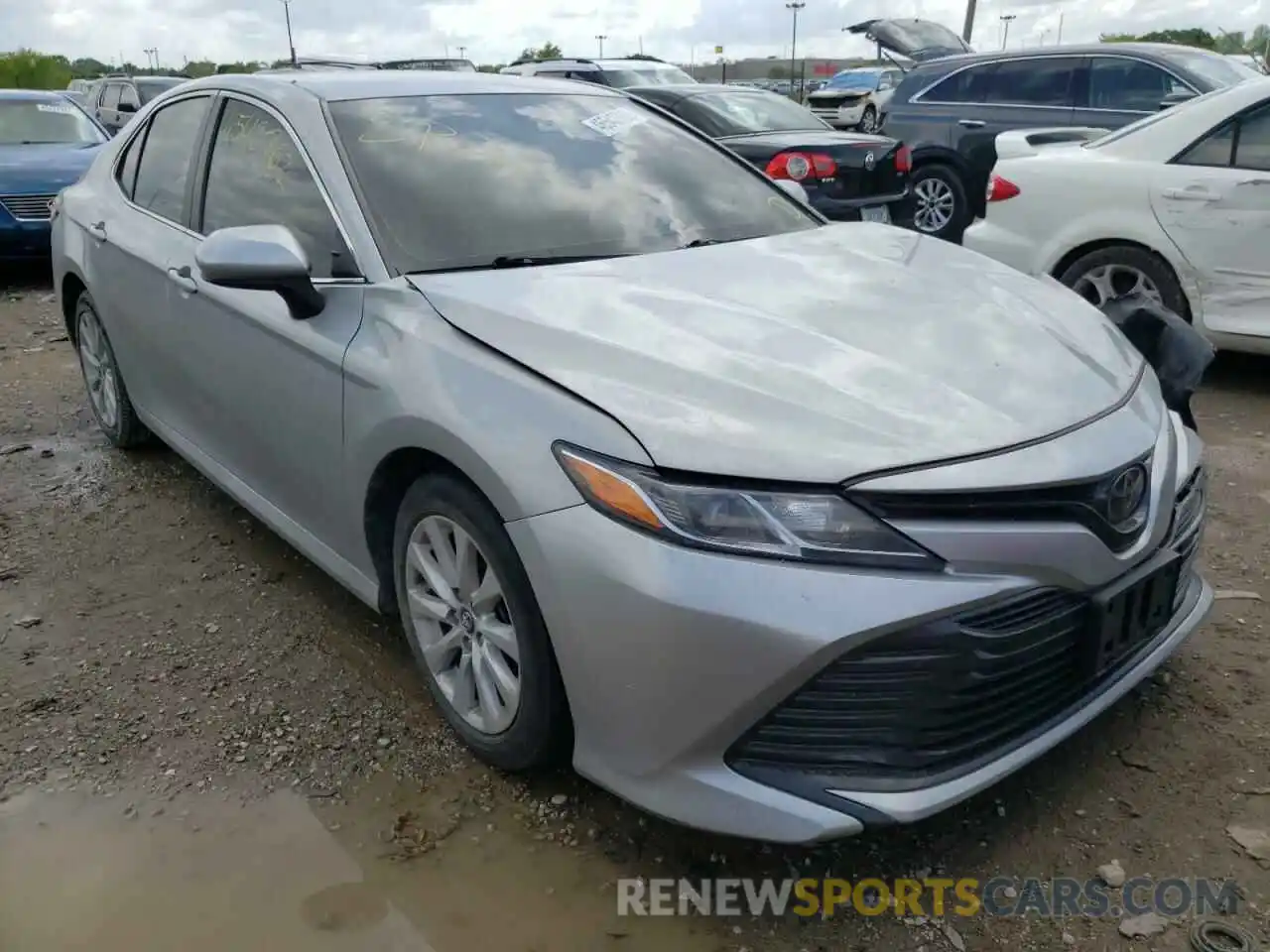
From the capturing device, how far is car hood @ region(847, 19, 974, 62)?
1401cm

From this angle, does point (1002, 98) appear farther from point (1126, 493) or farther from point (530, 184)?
point (1126, 493)

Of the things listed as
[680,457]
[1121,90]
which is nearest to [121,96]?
[1121,90]

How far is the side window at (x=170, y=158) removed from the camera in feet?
12.2

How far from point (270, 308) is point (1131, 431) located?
2.15 meters

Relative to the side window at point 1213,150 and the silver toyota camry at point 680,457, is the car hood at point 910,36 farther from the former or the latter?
Result: the silver toyota camry at point 680,457

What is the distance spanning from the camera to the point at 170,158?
3.90 m

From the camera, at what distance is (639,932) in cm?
212

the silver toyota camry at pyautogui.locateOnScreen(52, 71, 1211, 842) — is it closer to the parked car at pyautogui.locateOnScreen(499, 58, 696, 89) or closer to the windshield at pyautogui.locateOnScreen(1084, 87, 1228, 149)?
the windshield at pyautogui.locateOnScreen(1084, 87, 1228, 149)

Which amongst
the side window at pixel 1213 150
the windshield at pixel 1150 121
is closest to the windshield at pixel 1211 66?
the windshield at pixel 1150 121

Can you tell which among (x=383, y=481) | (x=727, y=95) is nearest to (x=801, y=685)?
(x=383, y=481)

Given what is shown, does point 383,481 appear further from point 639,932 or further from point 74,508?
point 74,508

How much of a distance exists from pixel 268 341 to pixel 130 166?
175 centimetres

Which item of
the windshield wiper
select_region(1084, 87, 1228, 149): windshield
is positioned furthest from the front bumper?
select_region(1084, 87, 1228, 149): windshield

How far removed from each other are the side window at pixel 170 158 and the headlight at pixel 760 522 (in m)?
2.44
